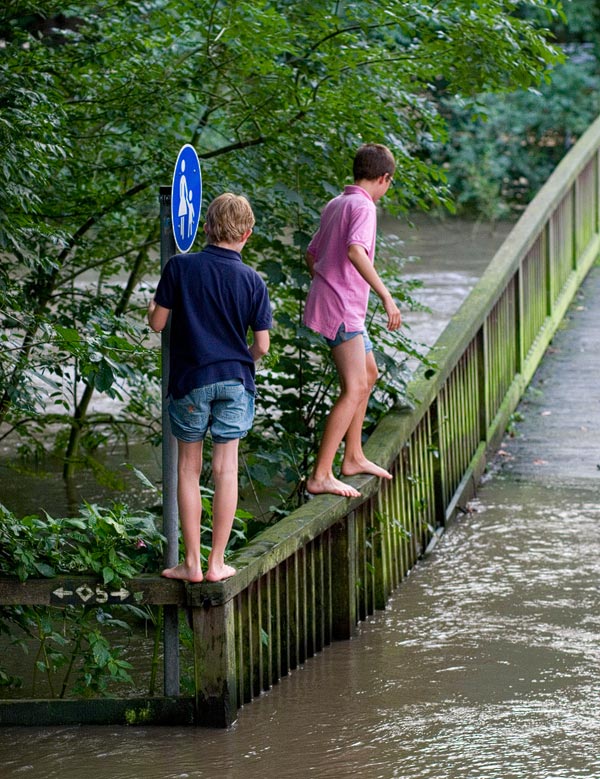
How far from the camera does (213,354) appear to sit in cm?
473

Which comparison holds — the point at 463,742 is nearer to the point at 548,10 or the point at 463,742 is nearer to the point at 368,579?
the point at 368,579

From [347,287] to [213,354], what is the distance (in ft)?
4.30

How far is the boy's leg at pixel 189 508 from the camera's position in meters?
4.73

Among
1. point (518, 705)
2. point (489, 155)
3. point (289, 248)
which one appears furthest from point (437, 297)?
point (518, 705)

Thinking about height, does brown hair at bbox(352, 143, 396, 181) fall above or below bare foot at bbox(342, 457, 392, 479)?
above

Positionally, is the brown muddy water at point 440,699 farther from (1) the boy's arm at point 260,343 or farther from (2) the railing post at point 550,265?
(2) the railing post at point 550,265

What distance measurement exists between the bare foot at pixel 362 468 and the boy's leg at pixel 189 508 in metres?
1.43

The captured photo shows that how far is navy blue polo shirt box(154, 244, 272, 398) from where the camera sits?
15.4 feet

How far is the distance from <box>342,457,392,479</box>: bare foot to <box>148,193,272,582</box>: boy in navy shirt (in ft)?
4.51

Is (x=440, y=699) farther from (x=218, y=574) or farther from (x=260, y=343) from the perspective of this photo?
(x=260, y=343)

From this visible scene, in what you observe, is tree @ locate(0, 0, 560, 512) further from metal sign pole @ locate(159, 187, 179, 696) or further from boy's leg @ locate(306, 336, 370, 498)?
metal sign pole @ locate(159, 187, 179, 696)

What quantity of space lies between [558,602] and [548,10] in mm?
2693

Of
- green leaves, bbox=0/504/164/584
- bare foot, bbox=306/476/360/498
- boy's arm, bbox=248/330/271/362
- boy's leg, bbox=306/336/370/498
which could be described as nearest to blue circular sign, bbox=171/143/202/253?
boy's arm, bbox=248/330/271/362

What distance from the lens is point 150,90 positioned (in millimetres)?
6770
